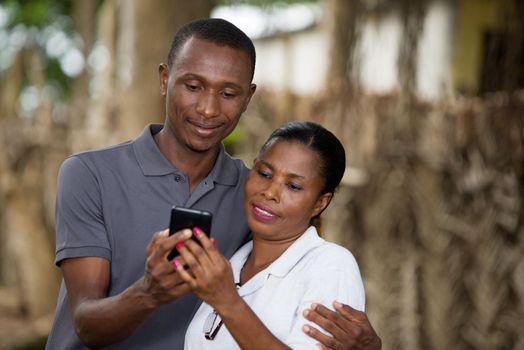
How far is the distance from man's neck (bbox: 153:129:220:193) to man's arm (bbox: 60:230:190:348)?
0.43 meters

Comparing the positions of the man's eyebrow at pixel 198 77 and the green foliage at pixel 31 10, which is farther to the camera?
the green foliage at pixel 31 10

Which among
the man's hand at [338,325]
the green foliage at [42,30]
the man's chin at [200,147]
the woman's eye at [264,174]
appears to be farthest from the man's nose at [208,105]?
the green foliage at [42,30]

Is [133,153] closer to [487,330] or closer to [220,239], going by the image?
[220,239]

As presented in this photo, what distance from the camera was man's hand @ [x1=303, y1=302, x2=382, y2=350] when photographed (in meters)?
2.06

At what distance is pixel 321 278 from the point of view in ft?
6.94

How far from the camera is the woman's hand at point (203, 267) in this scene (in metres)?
1.85

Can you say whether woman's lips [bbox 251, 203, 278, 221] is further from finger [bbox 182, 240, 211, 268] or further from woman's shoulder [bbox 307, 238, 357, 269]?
finger [bbox 182, 240, 211, 268]

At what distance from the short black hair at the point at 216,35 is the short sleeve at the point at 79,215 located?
18.0 inches

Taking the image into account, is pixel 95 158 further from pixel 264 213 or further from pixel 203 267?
pixel 203 267

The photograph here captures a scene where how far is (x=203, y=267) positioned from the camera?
1862 millimetres

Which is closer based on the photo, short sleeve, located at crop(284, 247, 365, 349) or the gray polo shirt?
short sleeve, located at crop(284, 247, 365, 349)

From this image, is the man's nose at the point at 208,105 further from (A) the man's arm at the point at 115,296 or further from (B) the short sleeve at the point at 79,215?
(A) the man's arm at the point at 115,296

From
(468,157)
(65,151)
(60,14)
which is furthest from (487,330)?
(60,14)

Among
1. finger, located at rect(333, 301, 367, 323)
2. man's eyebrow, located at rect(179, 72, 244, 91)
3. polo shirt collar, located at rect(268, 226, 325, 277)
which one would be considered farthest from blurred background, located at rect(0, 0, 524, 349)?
finger, located at rect(333, 301, 367, 323)
